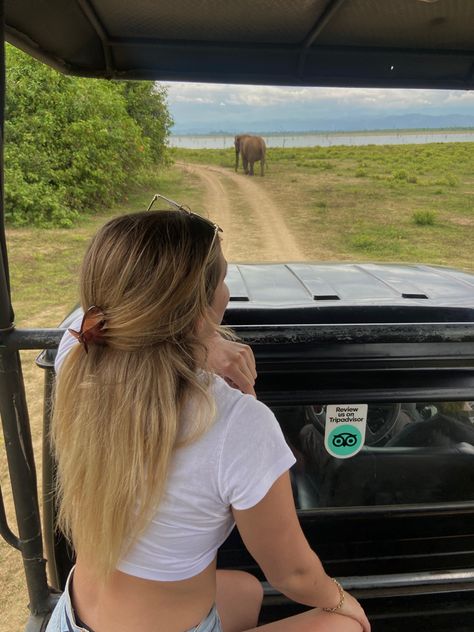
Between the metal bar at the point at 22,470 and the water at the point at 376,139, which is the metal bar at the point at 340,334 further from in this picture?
the water at the point at 376,139

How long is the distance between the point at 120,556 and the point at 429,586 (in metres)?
1.12

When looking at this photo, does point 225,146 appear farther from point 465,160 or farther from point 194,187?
point 194,187

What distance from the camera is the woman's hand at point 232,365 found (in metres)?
1.40

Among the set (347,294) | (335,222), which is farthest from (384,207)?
(347,294)

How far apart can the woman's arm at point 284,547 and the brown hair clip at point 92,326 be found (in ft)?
1.48

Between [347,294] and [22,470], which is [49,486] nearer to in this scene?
[22,470]

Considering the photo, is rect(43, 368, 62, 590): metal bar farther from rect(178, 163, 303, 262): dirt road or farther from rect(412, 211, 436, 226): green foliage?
Result: rect(412, 211, 436, 226): green foliage

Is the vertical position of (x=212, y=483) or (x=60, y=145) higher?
(x=60, y=145)

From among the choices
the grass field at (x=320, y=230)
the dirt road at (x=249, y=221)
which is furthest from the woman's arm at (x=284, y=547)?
the dirt road at (x=249, y=221)

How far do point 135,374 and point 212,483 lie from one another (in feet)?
0.87

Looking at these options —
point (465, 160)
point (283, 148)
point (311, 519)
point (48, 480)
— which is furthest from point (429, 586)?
point (283, 148)

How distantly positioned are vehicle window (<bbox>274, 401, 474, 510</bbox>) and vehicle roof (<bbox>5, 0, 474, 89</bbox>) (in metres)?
1.12

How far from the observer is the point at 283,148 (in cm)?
4509

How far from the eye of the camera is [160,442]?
3.65 ft
